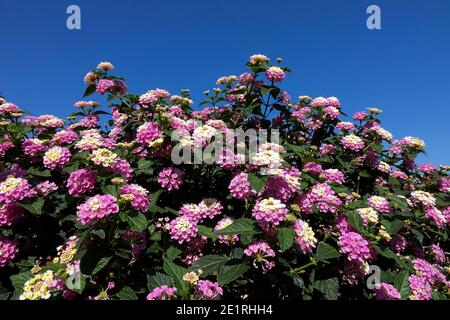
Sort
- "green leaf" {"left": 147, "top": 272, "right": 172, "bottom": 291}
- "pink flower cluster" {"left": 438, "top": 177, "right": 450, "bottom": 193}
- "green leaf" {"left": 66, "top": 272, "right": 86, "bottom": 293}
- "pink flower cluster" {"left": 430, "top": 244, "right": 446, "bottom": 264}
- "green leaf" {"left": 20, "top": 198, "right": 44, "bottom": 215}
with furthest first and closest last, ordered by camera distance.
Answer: "pink flower cluster" {"left": 438, "top": 177, "right": 450, "bottom": 193}
"pink flower cluster" {"left": 430, "top": 244, "right": 446, "bottom": 264}
"green leaf" {"left": 20, "top": 198, "right": 44, "bottom": 215}
"green leaf" {"left": 147, "top": 272, "right": 172, "bottom": 291}
"green leaf" {"left": 66, "top": 272, "right": 86, "bottom": 293}

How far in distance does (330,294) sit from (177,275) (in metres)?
0.87

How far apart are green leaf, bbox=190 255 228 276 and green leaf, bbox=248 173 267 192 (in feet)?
1.60

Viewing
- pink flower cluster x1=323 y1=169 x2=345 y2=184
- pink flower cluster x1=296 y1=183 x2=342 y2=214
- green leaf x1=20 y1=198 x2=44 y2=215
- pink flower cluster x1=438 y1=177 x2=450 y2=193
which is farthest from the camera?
pink flower cluster x1=438 y1=177 x2=450 y2=193

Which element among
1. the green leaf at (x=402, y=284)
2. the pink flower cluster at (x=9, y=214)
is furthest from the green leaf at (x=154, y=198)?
the green leaf at (x=402, y=284)

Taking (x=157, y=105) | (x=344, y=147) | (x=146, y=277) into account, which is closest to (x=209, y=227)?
(x=146, y=277)

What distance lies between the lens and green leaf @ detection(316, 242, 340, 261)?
1.99 meters

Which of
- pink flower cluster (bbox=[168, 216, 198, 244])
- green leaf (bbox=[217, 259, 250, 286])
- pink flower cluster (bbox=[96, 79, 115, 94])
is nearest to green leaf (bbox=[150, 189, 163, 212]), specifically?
pink flower cluster (bbox=[168, 216, 198, 244])

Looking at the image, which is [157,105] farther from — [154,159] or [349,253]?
[349,253]

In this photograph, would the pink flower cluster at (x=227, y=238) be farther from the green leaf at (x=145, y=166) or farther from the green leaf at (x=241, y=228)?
the green leaf at (x=145, y=166)

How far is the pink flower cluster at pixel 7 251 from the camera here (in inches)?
88.5

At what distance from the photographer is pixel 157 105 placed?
3.27 meters

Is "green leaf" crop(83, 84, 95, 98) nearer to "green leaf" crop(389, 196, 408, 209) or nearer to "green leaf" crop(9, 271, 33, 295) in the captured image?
"green leaf" crop(9, 271, 33, 295)

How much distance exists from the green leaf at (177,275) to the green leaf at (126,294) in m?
0.21

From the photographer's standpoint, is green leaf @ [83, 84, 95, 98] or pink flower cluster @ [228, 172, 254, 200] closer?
pink flower cluster @ [228, 172, 254, 200]
